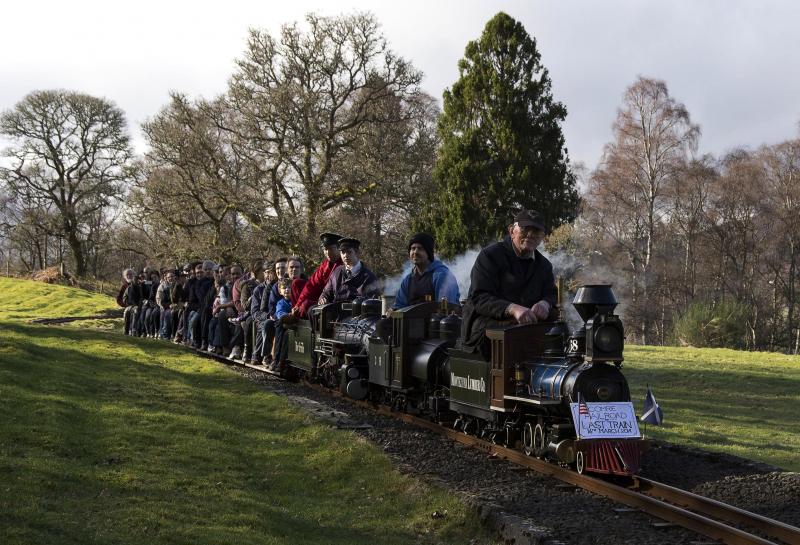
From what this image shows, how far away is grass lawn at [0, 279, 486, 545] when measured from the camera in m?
6.23

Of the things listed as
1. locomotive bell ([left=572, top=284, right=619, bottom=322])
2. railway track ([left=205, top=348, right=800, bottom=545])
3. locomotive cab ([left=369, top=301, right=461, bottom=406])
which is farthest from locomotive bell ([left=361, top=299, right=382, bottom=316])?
locomotive bell ([left=572, top=284, right=619, bottom=322])

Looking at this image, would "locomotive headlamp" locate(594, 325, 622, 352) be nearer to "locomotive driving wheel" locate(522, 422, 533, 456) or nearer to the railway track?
the railway track

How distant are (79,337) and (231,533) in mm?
13718

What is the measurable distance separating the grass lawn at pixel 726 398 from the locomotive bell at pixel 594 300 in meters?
3.76

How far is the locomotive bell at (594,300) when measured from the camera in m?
7.39

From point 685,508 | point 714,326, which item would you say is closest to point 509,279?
point 685,508

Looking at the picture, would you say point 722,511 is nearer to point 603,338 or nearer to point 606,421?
point 606,421

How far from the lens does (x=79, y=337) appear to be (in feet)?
61.0

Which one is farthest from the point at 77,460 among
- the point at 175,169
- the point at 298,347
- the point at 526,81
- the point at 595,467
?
the point at 526,81

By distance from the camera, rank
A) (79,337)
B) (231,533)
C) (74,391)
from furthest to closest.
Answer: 1. (79,337)
2. (74,391)
3. (231,533)

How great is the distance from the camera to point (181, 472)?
25.8 ft

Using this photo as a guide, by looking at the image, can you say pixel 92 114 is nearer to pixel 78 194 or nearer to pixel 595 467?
pixel 78 194

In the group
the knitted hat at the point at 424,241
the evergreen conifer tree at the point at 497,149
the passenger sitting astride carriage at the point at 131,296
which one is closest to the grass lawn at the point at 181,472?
the knitted hat at the point at 424,241

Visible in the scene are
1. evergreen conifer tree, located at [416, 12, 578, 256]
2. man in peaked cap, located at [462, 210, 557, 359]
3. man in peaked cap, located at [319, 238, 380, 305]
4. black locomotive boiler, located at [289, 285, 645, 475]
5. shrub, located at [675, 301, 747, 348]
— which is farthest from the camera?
shrub, located at [675, 301, 747, 348]
